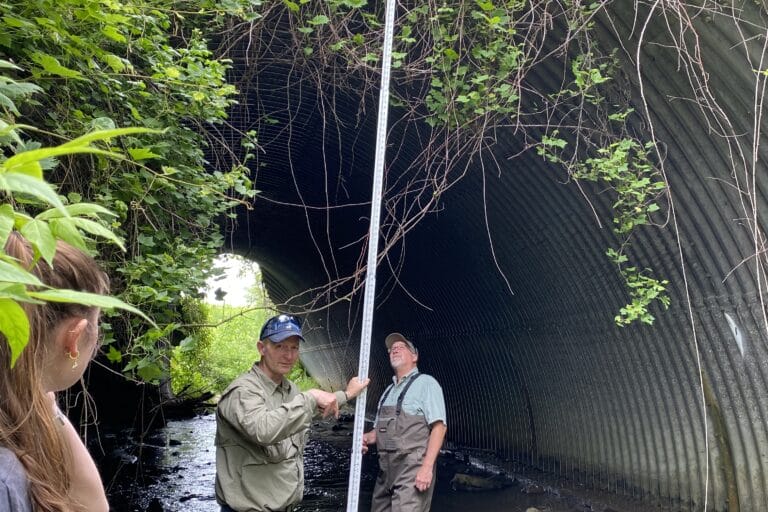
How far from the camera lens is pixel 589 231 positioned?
22.7 ft

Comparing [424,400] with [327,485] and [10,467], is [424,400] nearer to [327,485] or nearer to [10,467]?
[10,467]

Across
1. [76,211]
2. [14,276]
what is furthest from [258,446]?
[14,276]

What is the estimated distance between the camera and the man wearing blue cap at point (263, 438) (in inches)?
130

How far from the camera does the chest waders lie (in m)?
4.79

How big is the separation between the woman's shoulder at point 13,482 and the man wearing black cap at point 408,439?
3671 millimetres

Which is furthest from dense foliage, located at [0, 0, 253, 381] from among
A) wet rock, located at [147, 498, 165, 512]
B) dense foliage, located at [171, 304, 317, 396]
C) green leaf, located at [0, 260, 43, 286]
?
wet rock, located at [147, 498, 165, 512]

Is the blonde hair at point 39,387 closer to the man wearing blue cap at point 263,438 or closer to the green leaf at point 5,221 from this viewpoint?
the green leaf at point 5,221

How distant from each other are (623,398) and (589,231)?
1.85 m

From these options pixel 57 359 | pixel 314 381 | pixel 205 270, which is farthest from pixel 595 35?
pixel 314 381

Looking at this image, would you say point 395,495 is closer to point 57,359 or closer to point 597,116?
point 597,116

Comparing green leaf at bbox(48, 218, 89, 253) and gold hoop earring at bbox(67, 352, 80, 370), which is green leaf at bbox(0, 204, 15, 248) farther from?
gold hoop earring at bbox(67, 352, 80, 370)

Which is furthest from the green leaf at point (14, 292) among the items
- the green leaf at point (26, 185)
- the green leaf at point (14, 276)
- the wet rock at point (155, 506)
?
the wet rock at point (155, 506)

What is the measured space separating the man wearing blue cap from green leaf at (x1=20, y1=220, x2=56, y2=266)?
89.3 inches

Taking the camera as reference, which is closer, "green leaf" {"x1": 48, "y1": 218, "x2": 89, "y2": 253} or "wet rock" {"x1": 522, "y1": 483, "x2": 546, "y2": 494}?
"green leaf" {"x1": 48, "y1": 218, "x2": 89, "y2": 253}
